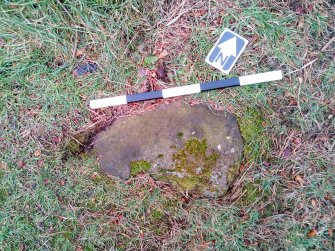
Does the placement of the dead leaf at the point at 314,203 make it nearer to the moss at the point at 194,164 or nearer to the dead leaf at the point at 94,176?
the moss at the point at 194,164

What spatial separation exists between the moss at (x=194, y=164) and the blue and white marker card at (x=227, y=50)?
1.93 feet

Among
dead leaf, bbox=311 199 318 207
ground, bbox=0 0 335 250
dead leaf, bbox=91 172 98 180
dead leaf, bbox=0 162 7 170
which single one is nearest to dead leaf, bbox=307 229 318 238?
ground, bbox=0 0 335 250

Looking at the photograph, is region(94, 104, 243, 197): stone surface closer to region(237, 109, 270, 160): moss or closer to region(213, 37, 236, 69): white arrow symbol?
region(237, 109, 270, 160): moss

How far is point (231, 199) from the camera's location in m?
2.67

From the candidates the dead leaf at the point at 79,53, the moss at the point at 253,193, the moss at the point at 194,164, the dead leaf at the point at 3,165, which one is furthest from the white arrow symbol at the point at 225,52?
the dead leaf at the point at 3,165

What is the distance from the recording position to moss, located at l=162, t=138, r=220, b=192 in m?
2.63

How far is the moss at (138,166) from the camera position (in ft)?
8.82

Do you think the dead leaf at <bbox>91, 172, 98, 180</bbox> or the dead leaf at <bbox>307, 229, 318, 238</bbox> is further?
the dead leaf at <bbox>91, 172, 98, 180</bbox>

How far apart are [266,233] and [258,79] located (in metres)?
1.13

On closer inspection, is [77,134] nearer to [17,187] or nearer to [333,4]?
[17,187]

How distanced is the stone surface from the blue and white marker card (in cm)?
35

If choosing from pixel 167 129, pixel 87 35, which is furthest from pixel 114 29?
pixel 167 129

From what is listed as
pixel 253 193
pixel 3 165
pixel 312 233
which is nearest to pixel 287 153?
pixel 253 193

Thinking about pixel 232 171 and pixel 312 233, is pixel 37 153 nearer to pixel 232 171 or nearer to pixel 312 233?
pixel 232 171
